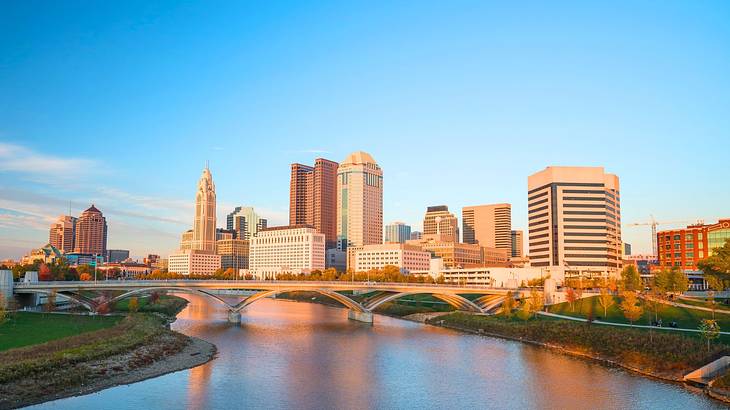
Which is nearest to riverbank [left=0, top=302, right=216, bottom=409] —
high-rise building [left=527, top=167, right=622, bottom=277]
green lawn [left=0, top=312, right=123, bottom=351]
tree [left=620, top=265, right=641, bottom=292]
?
green lawn [left=0, top=312, right=123, bottom=351]

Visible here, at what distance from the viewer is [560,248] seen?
172625mm

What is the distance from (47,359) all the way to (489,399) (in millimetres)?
35069

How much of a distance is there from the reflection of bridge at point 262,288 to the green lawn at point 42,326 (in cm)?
932

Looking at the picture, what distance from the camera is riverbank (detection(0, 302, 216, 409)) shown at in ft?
144

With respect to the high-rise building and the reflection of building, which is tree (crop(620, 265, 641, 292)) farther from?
the high-rise building

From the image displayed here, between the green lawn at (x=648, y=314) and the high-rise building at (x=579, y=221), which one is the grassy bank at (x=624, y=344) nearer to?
the green lawn at (x=648, y=314)

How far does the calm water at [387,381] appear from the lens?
45.2 m

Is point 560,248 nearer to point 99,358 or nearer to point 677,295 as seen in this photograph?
point 677,295

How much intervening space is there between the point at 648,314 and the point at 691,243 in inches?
3412

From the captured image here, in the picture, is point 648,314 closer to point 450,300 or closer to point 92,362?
point 450,300

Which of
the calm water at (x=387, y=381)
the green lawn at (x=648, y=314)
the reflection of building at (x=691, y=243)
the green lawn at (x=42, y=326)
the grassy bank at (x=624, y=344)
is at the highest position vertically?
the reflection of building at (x=691, y=243)

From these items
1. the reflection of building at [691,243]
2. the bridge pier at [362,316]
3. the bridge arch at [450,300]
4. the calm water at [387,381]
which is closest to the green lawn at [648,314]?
the bridge arch at [450,300]

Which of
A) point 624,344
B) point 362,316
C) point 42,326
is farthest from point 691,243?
point 42,326

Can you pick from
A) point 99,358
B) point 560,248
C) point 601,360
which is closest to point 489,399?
point 601,360
